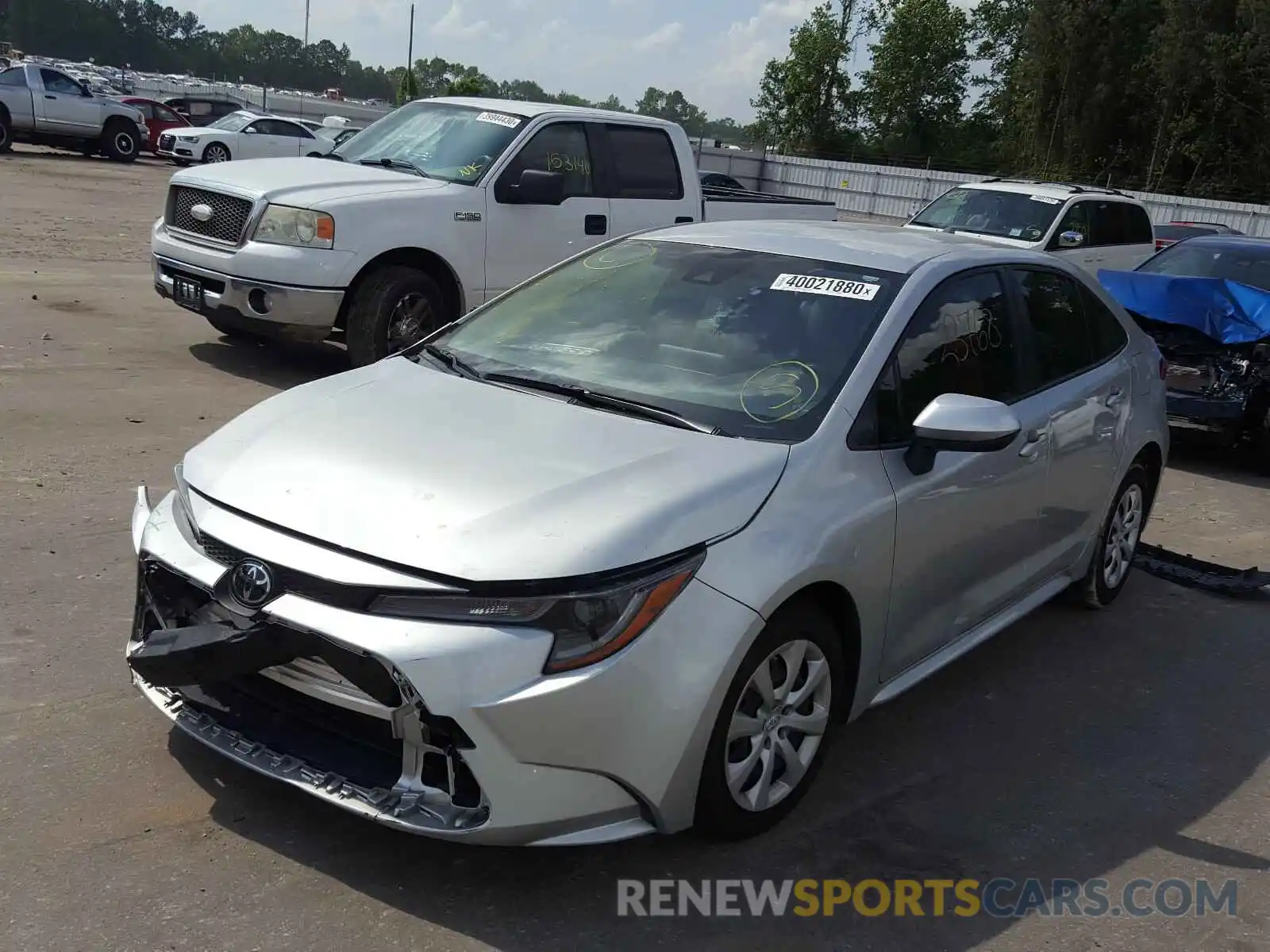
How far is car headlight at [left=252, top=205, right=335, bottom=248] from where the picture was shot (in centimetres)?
823

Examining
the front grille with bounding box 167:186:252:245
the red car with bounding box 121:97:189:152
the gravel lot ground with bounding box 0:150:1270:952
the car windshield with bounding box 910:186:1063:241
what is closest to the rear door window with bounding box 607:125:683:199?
the front grille with bounding box 167:186:252:245

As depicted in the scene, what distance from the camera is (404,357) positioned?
4.53 m

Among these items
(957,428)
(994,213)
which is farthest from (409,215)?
(994,213)

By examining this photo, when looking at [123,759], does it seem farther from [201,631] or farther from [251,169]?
[251,169]

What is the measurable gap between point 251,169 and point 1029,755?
7006mm

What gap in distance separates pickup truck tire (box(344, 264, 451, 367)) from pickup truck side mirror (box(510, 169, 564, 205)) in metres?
0.88

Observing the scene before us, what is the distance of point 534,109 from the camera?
9.48m

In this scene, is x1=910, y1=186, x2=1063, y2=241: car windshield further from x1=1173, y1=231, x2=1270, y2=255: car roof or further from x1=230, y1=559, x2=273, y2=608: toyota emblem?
x1=230, y1=559, x2=273, y2=608: toyota emblem

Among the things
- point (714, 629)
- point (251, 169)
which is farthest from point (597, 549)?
point (251, 169)

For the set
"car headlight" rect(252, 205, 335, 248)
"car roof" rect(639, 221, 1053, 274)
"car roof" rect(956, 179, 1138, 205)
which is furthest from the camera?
"car roof" rect(956, 179, 1138, 205)

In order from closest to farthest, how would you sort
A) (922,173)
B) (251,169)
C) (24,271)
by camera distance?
1. (251,169)
2. (24,271)
3. (922,173)

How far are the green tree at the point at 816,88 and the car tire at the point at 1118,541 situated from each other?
63.8 metres

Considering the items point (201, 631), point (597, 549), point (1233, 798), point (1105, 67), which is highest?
point (1105, 67)

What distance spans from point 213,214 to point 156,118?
92.9 feet
